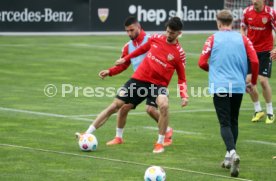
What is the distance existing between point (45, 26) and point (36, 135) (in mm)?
21638

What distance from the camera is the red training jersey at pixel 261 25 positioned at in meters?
18.3

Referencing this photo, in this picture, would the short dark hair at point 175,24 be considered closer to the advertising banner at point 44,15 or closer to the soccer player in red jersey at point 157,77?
the soccer player in red jersey at point 157,77

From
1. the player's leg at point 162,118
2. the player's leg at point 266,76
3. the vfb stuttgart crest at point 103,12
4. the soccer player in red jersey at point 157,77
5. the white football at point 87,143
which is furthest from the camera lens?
the vfb stuttgart crest at point 103,12

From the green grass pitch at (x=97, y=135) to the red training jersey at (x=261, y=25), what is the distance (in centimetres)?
151

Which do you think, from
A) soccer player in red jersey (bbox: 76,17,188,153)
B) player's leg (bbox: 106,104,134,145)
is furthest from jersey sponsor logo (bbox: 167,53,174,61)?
player's leg (bbox: 106,104,134,145)

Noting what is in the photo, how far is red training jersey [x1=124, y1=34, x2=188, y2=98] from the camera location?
14.4m

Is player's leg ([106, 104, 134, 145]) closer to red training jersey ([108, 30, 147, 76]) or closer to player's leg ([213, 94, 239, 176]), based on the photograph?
red training jersey ([108, 30, 147, 76])

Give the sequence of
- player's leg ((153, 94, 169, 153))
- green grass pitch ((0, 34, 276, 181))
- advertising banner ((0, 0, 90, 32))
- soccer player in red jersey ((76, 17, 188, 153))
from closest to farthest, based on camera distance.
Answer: green grass pitch ((0, 34, 276, 181))
player's leg ((153, 94, 169, 153))
soccer player in red jersey ((76, 17, 188, 153))
advertising banner ((0, 0, 90, 32))

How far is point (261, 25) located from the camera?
1833 cm

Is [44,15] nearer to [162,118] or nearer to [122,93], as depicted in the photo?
[122,93]

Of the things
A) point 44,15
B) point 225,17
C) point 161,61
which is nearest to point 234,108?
point 225,17

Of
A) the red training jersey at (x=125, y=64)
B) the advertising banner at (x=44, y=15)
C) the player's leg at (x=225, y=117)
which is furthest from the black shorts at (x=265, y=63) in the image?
the advertising banner at (x=44, y=15)

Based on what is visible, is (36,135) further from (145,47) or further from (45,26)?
(45,26)

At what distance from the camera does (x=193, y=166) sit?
1303 cm
